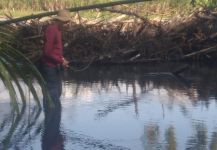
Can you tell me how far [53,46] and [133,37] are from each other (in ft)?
22.2

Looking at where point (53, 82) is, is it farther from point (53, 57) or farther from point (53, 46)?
point (53, 46)

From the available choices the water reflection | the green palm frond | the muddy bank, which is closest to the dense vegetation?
the muddy bank

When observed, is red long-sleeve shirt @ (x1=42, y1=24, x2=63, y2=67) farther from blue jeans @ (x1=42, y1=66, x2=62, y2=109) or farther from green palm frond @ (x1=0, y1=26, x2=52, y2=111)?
green palm frond @ (x1=0, y1=26, x2=52, y2=111)

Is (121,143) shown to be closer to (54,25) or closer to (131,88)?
(54,25)

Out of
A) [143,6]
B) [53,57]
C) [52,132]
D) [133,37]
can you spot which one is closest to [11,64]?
[52,132]

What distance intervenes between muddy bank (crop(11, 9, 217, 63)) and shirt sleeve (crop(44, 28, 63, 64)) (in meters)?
6.08

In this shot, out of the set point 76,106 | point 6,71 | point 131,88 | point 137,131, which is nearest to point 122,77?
point 131,88

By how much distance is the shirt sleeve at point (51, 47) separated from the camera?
30.6 ft

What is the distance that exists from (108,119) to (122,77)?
4741 mm

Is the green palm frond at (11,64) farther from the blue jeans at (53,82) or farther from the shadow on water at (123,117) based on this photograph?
the blue jeans at (53,82)

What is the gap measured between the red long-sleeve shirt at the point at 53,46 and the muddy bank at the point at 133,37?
6061mm

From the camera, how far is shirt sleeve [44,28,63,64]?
934 centimetres

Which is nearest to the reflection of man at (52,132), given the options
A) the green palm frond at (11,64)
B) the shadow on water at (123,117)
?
the shadow on water at (123,117)

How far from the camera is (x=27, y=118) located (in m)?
9.27
